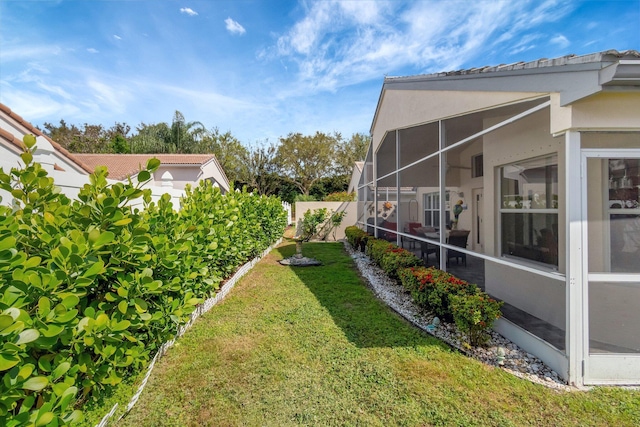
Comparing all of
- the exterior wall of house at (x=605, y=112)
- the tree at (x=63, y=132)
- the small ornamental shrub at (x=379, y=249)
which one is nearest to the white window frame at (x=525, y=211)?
the exterior wall of house at (x=605, y=112)

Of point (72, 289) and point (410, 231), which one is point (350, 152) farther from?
point (72, 289)

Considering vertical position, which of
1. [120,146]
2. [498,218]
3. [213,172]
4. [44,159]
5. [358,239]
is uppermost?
[120,146]

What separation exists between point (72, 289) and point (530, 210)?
578 centimetres

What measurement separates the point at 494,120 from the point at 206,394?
617cm

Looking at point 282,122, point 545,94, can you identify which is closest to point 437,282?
point 545,94

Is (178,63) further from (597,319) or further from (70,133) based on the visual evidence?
(70,133)

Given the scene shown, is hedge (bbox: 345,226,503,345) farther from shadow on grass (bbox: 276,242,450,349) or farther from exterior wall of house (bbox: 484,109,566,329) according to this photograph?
exterior wall of house (bbox: 484,109,566,329)

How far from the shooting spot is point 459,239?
794 centimetres

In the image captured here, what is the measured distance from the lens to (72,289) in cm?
183

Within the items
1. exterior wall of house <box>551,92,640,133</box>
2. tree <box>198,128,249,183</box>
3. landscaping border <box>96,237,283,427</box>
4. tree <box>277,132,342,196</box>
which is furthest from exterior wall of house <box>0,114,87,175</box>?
tree <box>277,132,342,196</box>

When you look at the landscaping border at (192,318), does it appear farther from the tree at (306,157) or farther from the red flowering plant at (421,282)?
the tree at (306,157)

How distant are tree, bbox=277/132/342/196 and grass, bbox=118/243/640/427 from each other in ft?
101

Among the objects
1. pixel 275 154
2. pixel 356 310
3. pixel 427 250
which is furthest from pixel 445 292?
pixel 275 154

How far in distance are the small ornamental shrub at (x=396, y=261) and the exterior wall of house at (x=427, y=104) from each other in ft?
10.4
